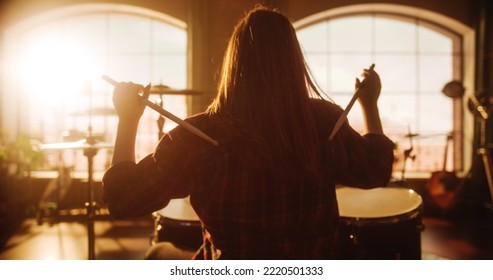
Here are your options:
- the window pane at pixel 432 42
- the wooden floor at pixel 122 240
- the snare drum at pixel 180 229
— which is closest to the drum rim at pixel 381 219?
the snare drum at pixel 180 229

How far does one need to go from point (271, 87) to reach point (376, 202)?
1.06 m

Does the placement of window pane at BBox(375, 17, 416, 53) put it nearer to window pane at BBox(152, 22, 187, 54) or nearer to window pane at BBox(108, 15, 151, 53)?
window pane at BBox(152, 22, 187, 54)

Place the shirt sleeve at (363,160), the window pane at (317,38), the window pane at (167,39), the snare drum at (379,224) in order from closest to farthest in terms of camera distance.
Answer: the shirt sleeve at (363,160) → the snare drum at (379,224) → the window pane at (167,39) → the window pane at (317,38)

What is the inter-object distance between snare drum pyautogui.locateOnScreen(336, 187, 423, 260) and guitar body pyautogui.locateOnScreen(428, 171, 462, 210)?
96.5 inches

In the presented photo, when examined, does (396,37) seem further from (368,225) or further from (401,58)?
(368,225)

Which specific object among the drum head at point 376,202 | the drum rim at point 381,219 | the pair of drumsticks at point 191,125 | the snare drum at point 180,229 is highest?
the pair of drumsticks at point 191,125

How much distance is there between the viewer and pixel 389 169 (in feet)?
2.55

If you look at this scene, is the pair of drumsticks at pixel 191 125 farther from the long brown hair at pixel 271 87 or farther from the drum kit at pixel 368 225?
the drum kit at pixel 368 225

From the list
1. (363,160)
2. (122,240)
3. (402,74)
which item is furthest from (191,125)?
(402,74)

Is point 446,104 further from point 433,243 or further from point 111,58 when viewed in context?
point 111,58

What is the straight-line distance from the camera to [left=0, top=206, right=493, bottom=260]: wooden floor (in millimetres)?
2670

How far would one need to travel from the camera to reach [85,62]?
479 centimetres

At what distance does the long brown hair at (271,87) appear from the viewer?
0.69m
